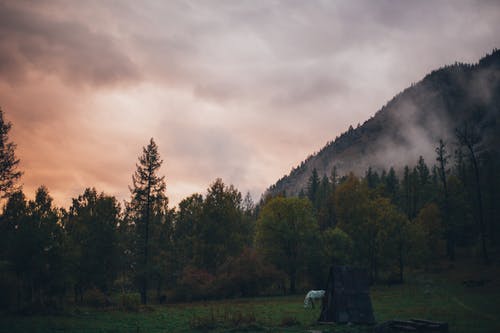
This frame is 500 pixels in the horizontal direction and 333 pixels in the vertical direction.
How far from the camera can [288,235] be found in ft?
198

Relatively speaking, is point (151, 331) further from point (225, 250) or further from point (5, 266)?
point (225, 250)

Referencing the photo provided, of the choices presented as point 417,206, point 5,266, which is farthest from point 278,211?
point 417,206

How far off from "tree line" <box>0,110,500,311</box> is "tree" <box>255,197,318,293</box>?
16cm

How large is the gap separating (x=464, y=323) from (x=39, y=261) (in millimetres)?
36561

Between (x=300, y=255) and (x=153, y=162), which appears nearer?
(x=153, y=162)

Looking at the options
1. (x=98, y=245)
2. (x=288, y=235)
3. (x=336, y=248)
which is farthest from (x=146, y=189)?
(x=336, y=248)

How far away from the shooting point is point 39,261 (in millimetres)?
39062

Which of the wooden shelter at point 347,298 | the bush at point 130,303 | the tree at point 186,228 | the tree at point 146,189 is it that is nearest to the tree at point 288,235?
the tree at point 186,228

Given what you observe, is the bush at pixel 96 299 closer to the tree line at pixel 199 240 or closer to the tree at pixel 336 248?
the tree line at pixel 199 240

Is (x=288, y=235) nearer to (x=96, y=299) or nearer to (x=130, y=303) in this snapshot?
(x=96, y=299)

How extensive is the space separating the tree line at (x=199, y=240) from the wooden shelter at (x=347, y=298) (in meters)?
19.5

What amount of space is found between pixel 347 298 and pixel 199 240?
40825 millimetres

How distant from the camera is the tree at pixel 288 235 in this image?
196 feet

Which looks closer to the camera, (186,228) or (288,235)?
(288,235)
